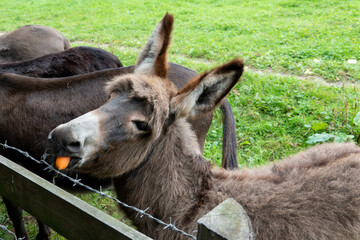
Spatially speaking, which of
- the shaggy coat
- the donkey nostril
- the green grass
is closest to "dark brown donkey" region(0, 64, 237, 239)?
the donkey nostril

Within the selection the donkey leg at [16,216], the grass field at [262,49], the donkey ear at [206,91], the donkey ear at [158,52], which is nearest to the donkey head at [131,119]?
the donkey ear at [206,91]

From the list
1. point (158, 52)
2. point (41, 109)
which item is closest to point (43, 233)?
point (41, 109)

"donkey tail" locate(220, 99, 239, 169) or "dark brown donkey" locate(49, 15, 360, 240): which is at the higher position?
"dark brown donkey" locate(49, 15, 360, 240)

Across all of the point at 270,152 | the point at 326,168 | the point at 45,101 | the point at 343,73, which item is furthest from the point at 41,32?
the point at 326,168

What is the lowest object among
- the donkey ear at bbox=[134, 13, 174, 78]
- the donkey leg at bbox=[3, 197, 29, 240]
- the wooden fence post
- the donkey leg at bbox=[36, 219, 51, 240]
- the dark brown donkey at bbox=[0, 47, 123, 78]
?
the donkey leg at bbox=[36, 219, 51, 240]

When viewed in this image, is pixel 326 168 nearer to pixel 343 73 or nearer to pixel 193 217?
pixel 193 217

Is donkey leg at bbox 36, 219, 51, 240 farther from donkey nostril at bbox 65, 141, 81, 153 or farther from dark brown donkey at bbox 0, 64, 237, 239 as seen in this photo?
donkey nostril at bbox 65, 141, 81, 153

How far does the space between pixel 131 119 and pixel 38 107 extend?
1.58 m

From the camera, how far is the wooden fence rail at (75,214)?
1.22m

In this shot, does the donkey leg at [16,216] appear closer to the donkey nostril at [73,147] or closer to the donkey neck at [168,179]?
the donkey neck at [168,179]

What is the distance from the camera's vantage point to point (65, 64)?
480 cm

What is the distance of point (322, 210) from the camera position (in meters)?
1.91

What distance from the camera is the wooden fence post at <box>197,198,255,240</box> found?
1.20m

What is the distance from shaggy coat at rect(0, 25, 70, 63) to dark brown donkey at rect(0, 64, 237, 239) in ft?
14.2
